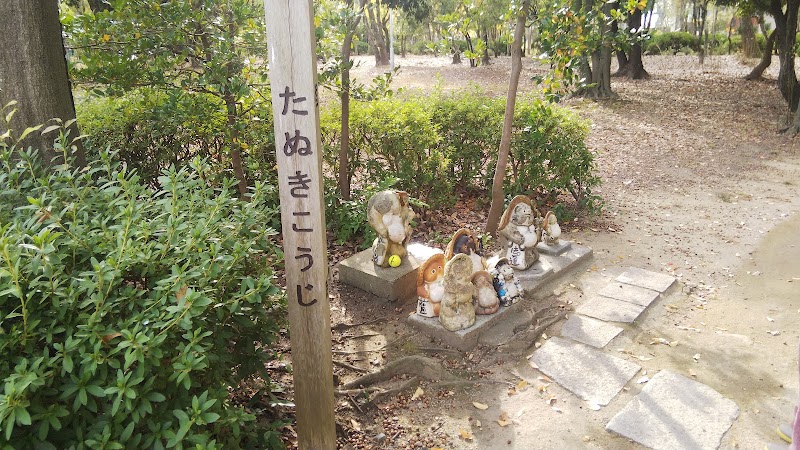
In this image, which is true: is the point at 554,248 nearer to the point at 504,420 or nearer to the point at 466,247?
the point at 466,247

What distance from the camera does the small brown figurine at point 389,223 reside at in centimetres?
464

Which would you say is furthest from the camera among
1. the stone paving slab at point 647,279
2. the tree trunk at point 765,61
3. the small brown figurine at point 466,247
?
the tree trunk at point 765,61

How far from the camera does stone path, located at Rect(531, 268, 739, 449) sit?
10.4 feet

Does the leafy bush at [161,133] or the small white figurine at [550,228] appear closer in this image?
the leafy bush at [161,133]

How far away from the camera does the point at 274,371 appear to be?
12.4ft

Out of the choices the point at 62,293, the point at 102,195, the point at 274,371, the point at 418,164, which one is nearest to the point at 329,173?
the point at 418,164

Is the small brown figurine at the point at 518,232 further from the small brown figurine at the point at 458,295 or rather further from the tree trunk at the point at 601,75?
the tree trunk at the point at 601,75

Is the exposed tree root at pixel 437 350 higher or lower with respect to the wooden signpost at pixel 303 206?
lower

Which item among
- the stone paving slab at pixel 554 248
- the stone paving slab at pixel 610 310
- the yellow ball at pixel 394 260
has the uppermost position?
the yellow ball at pixel 394 260

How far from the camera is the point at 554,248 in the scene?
5367 millimetres

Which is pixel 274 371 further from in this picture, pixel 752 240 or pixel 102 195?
pixel 752 240

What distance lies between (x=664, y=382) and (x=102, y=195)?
134 inches

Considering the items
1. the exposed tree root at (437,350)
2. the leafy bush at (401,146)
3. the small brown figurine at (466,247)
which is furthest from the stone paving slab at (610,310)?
the leafy bush at (401,146)

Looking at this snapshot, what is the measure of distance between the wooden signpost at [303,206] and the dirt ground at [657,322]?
575mm
